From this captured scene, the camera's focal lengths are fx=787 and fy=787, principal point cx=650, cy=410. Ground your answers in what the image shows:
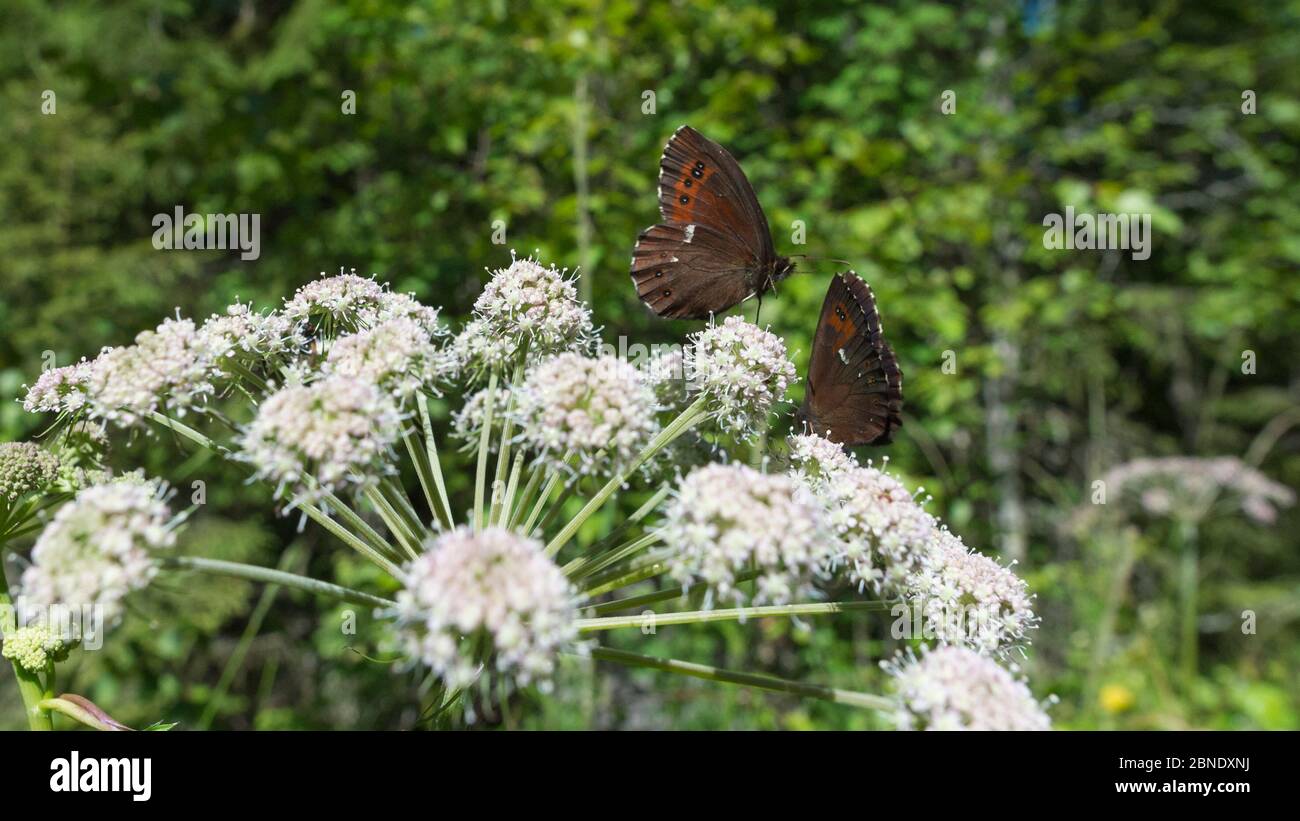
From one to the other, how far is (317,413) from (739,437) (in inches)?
35.0

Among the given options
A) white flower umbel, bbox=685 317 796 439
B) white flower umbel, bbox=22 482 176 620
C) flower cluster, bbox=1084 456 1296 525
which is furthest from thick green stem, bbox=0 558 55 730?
flower cluster, bbox=1084 456 1296 525

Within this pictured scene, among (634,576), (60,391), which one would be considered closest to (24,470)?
(60,391)

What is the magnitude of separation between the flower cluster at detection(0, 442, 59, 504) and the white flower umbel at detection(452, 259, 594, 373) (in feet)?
2.68

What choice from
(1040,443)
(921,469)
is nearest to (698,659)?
(921,469)

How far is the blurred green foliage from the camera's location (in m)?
3.88

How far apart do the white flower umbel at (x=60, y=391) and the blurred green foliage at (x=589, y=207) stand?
199 cm

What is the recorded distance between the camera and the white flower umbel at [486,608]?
3.54 ft

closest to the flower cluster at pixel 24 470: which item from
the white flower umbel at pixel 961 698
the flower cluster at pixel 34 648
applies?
the flower cluster at pixel 34 648

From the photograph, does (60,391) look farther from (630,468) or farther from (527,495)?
(630,468)

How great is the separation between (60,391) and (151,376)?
0.38 meters

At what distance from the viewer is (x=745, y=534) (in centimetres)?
127

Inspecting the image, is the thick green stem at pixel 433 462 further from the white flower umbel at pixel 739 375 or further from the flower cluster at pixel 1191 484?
the flower cluster at pixel 1191 484

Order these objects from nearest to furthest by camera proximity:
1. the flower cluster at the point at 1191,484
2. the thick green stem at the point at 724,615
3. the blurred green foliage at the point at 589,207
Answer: the thick green stem at the point at 724,615 < the blurred green foliage at the point at 589,207 < the flower cluster at the point at 1191,484

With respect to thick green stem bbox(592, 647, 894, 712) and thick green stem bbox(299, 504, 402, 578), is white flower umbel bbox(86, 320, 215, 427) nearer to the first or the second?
thick green stem bbox(299, 504, 402, 578)
